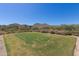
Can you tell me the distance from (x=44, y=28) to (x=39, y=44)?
0.48 ft

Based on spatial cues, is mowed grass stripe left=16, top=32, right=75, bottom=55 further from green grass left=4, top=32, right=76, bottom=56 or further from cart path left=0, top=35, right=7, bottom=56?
cart path left=0, top=35, right=7, bottom=56

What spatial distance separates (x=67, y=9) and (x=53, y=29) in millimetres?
212

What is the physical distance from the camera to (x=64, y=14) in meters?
2.04

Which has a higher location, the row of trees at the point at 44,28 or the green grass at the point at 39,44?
the row of trees at the point at 44,28

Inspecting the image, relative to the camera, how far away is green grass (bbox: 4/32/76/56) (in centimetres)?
202

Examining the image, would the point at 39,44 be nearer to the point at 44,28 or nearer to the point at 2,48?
the point at 44,28

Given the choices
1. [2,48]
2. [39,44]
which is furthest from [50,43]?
[2,48]

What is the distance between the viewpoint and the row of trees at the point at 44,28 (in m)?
2.02

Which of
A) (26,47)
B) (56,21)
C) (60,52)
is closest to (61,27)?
(56,21)

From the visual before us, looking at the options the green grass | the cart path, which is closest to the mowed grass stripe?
the green grass

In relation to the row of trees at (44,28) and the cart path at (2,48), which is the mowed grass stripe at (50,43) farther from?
the cart path at (2,48)

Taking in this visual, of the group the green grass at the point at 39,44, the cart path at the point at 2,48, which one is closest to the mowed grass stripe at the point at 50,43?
the green grass at the point at 39,44

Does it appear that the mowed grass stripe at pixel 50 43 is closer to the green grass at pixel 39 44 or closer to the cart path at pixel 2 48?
the green grass at pixel 39 44

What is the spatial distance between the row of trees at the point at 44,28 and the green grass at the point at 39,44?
0.04 metres
